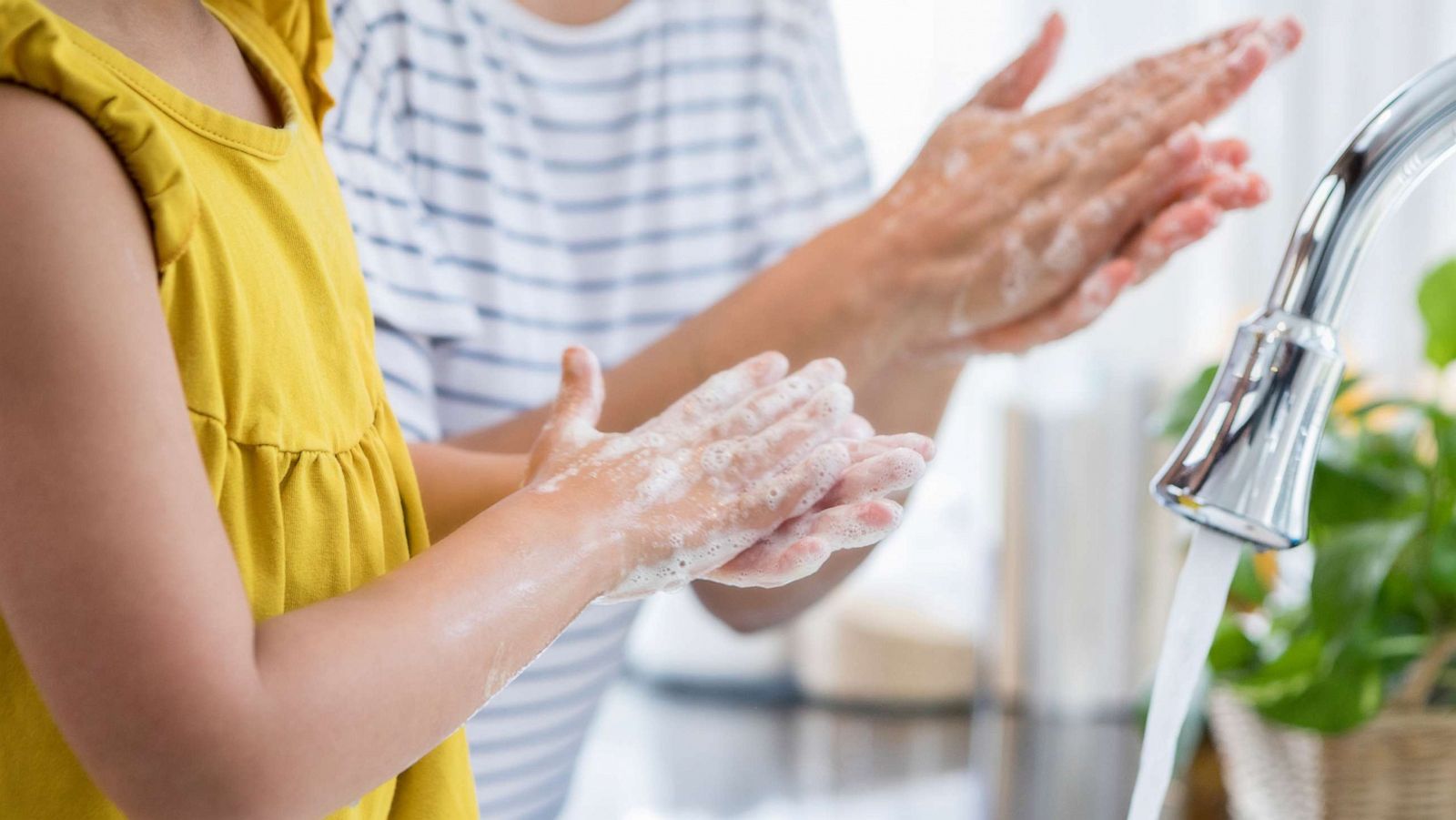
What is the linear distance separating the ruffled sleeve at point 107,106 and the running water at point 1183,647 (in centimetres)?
34

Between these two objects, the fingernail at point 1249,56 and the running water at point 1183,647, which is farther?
the fingernail at point 1249,56

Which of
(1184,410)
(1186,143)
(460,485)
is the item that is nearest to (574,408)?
(460,485)

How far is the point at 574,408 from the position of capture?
0.49 meters

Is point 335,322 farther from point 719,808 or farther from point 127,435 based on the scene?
point 719,808

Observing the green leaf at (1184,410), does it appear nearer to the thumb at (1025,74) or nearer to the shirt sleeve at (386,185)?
the thumb at (1025,74)

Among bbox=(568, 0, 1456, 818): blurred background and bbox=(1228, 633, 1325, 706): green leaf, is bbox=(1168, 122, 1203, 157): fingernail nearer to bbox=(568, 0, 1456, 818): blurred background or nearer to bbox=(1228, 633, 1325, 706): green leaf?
bbox=(1228, 633, 1325, 706): green leaf

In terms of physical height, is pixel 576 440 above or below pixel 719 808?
above

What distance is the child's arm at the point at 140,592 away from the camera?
13.0 inches

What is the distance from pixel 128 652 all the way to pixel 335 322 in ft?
0.56

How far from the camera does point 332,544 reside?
45 cm

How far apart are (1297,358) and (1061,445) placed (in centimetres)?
143

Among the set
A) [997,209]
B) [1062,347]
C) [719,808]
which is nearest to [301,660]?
[997,209]

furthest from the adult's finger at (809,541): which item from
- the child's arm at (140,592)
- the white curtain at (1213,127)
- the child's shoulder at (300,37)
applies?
the white curtain at (1213,127)

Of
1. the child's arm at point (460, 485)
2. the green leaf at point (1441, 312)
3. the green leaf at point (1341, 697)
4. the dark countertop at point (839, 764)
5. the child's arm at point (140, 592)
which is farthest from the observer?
the dark countertop at point (839, 764)
